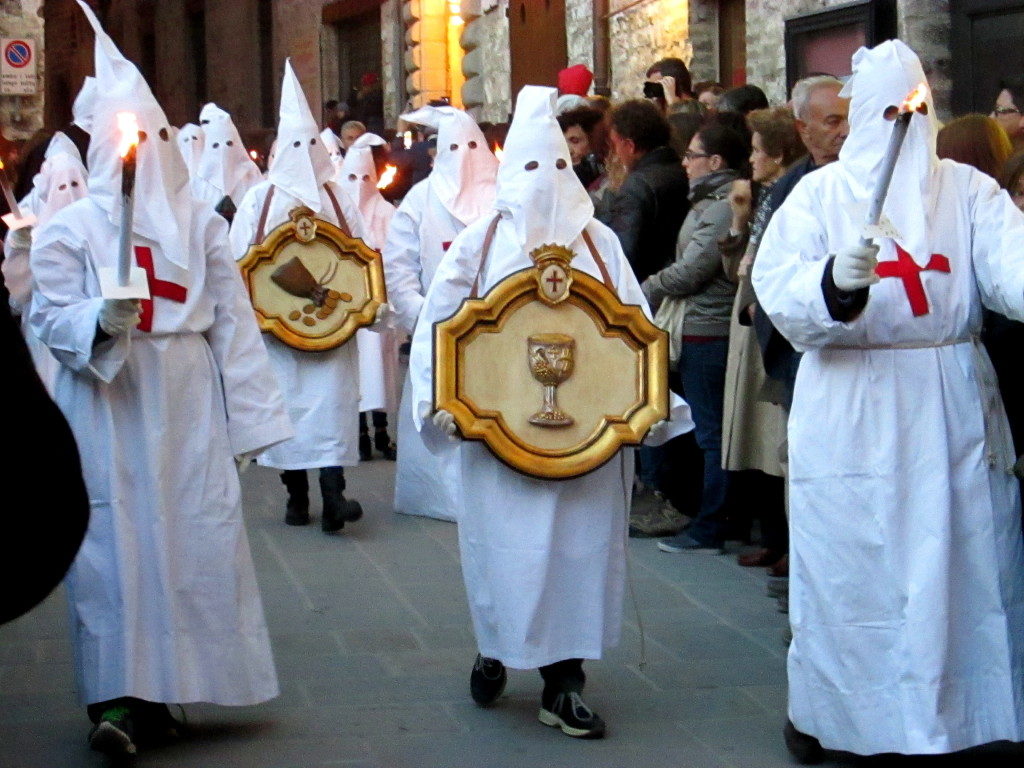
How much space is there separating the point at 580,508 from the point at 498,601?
370 millimetres

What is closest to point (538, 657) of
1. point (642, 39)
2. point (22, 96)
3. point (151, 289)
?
point (151, 289)

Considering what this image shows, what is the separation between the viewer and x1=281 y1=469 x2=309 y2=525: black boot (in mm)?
9102

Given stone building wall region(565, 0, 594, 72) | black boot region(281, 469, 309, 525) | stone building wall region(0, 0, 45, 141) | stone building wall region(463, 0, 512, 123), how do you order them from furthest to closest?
stone building wall region(0, 0, 45, 141) → stone building wall region(463, 0, 512, 123) → stone building wall region(565, 0, 594, 72) → black boot region(281, 469, 309, 525)

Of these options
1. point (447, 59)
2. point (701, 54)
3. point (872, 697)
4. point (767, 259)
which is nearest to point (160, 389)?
point (767, 259)

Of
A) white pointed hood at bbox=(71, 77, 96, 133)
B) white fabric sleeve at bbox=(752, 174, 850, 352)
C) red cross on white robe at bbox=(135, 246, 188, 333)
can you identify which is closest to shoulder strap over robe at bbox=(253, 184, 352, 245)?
white pointed hood at bbox=(71, 77, 96, 133)

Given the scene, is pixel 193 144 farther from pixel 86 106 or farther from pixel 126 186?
pixel 126 186

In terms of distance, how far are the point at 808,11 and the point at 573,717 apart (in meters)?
7.97

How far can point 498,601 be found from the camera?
5.49 metres

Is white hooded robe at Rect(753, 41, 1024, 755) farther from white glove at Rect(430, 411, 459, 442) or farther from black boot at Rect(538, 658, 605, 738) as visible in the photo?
white glove at Rect(430, 411, 459, 442)

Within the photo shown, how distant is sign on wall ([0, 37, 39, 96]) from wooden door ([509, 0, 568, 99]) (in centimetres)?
784

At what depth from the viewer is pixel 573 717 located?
17.8ft

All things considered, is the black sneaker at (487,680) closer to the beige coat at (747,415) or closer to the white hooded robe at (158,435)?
the white hooded robe at (158,435)

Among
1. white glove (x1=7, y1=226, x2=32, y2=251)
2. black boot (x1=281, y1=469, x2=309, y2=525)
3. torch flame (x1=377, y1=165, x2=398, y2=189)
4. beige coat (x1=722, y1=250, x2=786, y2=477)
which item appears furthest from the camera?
torch flame (x1=377, y1=165, x2=398, y2=189)

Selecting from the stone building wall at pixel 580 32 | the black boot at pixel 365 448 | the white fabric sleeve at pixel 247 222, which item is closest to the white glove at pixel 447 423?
the white fabric sleeve at pixel 247 222
